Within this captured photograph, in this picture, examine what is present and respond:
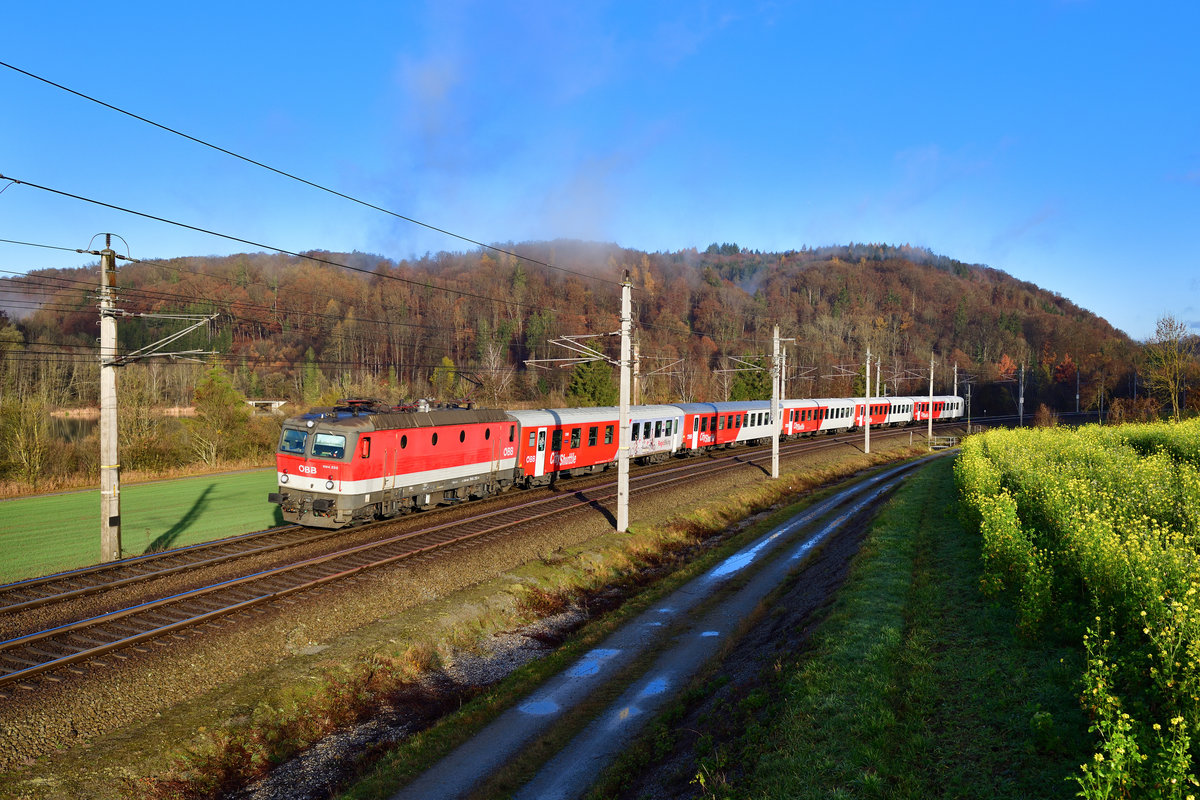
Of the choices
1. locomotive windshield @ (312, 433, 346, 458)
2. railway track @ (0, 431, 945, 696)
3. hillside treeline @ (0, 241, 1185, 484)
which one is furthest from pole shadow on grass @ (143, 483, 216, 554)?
hillside treeline @ (0, 241, 1185, 484)

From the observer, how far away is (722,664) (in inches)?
570

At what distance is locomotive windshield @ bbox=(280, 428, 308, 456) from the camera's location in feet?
70.0

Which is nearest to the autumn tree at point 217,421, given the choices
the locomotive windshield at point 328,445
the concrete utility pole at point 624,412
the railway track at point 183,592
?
the railway track at point 183,592

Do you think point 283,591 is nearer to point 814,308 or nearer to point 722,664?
point 722,664

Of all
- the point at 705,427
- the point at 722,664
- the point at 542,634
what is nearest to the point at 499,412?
the point at 542,634

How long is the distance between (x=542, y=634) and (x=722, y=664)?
460 cm

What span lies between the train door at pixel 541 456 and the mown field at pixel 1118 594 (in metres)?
17.2

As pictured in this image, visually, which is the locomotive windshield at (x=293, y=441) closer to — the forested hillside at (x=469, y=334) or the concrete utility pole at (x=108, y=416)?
the concrete utility pole at (x=108, y=416)

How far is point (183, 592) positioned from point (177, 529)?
10398 mm

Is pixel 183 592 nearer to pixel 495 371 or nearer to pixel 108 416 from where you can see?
pixel 108 416

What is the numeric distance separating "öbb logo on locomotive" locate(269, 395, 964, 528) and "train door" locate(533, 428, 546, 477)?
5cm

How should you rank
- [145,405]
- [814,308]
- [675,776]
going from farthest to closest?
[814,308] → [145,405] → [675,776]

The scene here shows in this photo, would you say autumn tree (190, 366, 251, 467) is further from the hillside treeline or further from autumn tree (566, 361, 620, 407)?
autumn tree (566, 361, 620, 407)

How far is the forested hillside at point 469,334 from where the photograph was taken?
55.1 metres
